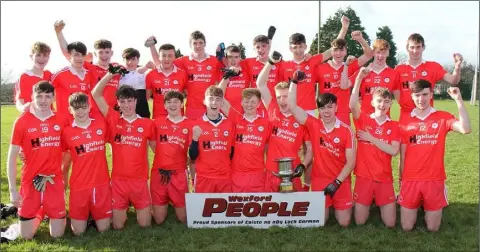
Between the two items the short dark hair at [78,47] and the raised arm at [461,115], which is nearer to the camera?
the raised arm at [461,115]

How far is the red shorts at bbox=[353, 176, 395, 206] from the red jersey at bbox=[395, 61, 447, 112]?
159 cm

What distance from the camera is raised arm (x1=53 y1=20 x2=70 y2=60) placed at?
23.2 ft

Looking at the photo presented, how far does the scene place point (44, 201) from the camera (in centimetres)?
568

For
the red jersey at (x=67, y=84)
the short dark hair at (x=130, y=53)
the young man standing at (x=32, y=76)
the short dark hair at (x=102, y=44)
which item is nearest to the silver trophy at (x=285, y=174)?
the red jersey at (x=67, y=84)

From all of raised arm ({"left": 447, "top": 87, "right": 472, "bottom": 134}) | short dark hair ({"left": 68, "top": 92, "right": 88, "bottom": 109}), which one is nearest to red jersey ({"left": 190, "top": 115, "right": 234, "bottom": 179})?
short dark hair ({"left": 68, "top": 92, "right": 88, "bottom": 109})

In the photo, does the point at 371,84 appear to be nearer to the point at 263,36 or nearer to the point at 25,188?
A: the point at 263,36

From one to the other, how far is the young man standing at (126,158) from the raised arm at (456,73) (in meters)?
4.67

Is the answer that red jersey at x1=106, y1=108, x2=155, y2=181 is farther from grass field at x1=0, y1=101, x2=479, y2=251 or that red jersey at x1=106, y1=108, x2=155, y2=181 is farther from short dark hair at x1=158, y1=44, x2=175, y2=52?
short dark hair at x1=158, y1=44, x2=175, y2=52

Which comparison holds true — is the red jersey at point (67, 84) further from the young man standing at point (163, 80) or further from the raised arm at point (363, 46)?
the raised arm at point (363, 46)

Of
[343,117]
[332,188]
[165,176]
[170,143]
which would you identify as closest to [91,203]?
[165,176]

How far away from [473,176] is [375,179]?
4.19m

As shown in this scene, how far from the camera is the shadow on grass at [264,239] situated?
209 inches

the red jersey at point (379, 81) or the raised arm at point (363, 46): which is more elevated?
the raised arm at point (363, 46)

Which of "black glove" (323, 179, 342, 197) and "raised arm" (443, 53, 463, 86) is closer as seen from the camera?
"black glove" (323, 179, 342, 197)
